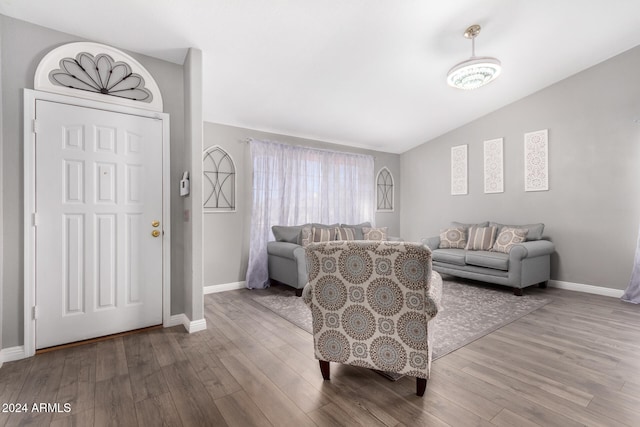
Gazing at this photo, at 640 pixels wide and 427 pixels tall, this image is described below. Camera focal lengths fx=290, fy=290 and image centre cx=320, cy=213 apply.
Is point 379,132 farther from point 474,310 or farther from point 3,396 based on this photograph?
point 3,396

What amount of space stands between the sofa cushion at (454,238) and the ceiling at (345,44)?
1.97 metres

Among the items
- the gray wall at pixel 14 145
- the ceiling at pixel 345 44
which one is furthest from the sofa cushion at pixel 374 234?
the gray wall at pixel 14 145

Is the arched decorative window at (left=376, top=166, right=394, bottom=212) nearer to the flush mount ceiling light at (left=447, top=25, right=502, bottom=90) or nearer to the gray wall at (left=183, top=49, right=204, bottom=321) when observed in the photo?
the flush mount ceiling light at (left=447, top=25, right=502, bottom=90)

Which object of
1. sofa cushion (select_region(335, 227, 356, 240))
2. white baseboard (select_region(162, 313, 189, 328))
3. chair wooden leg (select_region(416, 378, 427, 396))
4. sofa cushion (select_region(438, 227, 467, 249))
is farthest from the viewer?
sofa cushion (select_region(438, 227, 467, 249))

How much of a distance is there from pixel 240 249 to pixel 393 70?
3174 mm

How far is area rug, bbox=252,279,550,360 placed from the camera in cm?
256

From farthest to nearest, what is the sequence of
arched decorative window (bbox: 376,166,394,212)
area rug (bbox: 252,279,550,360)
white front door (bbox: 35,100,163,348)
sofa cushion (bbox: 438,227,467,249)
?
arched decorative window (bbox: 376,166,394,212) → sofa cushion (bbox: 438,227,467,249) → area rug (bbox: 252,279,550,360) → white front door (bbox: 35,100,163,348)

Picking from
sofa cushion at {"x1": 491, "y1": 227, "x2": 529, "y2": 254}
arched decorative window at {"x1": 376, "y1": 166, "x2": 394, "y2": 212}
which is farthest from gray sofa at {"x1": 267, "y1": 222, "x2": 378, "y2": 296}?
sofa cushion at {"x1": 491, "y1": 227, "x2": 529, "y2": 254}

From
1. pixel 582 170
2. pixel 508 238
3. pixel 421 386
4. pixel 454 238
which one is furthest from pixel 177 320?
pixel 582 170

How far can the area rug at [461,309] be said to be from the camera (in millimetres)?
2562

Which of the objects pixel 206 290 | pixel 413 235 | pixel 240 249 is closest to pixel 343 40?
pixel 240 249

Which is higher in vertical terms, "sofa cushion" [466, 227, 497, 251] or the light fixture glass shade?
the light fixture glass shade

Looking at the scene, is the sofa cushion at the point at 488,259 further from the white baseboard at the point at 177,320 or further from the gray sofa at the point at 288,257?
the white baseboard at the point at 177,320

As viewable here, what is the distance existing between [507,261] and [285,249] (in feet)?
9.62
